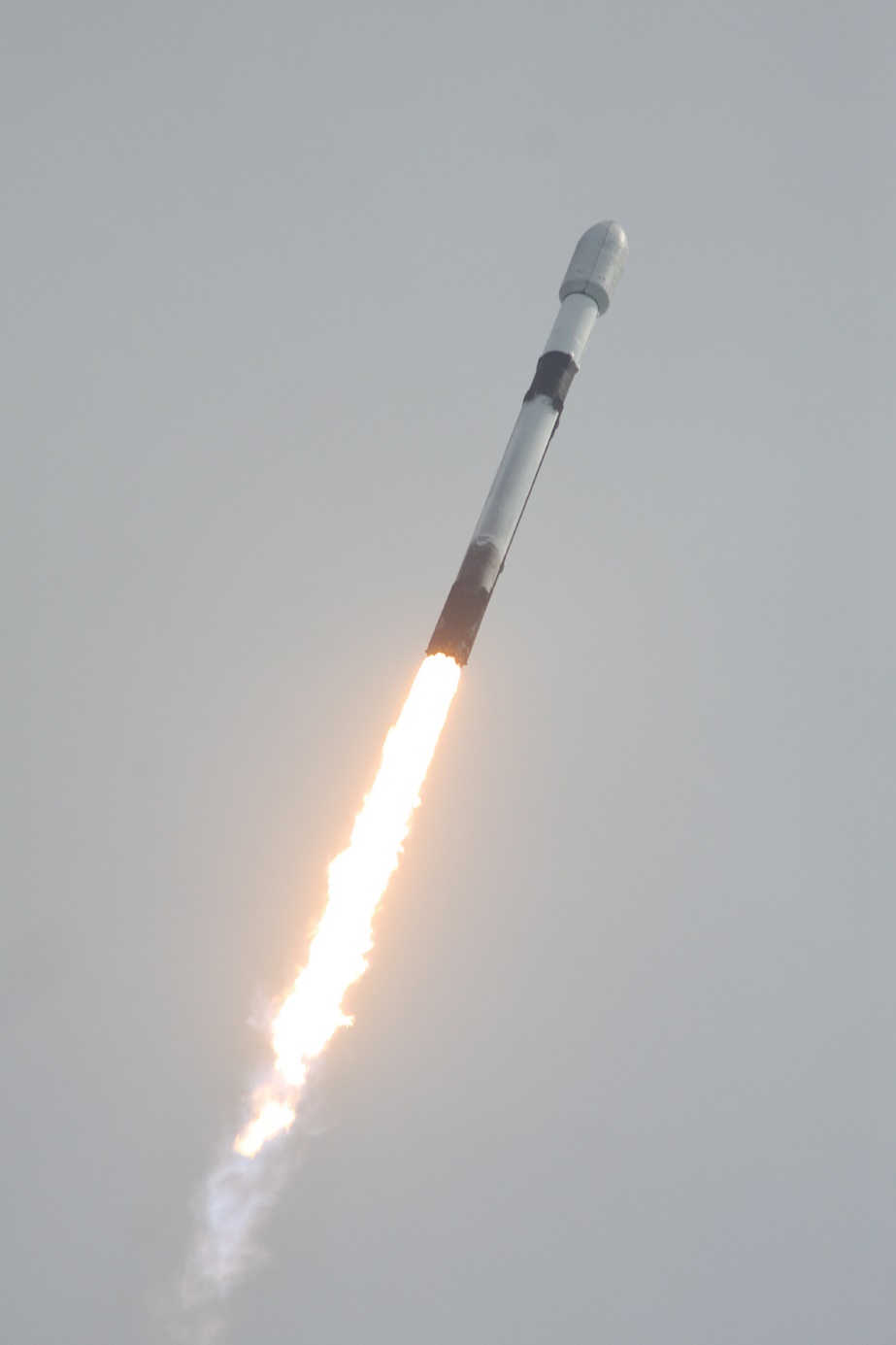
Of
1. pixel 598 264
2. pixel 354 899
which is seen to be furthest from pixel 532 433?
pixel 354 899

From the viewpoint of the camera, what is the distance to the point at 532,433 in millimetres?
29953

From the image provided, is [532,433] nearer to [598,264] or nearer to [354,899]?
[598,264]

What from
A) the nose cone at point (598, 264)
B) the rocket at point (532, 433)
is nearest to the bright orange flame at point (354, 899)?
the rocket at point (532, 433)

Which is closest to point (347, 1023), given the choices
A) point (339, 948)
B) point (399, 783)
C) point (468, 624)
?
point (339, 948)

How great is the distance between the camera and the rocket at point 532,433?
90.6 feet

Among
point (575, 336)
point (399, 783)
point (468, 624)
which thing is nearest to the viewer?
point (468, 624)

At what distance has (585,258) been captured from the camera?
110 feet

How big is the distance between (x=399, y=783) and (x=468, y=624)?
4.54 metres

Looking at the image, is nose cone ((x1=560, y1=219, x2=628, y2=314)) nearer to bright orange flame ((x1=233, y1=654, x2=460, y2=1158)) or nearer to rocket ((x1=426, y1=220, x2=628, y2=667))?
rocket ((x1=426, y1=220, x2=628, y2=667))

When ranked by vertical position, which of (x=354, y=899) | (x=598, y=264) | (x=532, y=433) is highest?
(x=598, y=264)

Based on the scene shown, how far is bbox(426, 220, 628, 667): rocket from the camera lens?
90.6 feet

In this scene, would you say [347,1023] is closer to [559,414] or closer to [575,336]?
[559,414]

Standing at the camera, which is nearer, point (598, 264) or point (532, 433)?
point (532, 433)

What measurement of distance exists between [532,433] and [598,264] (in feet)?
21.5
